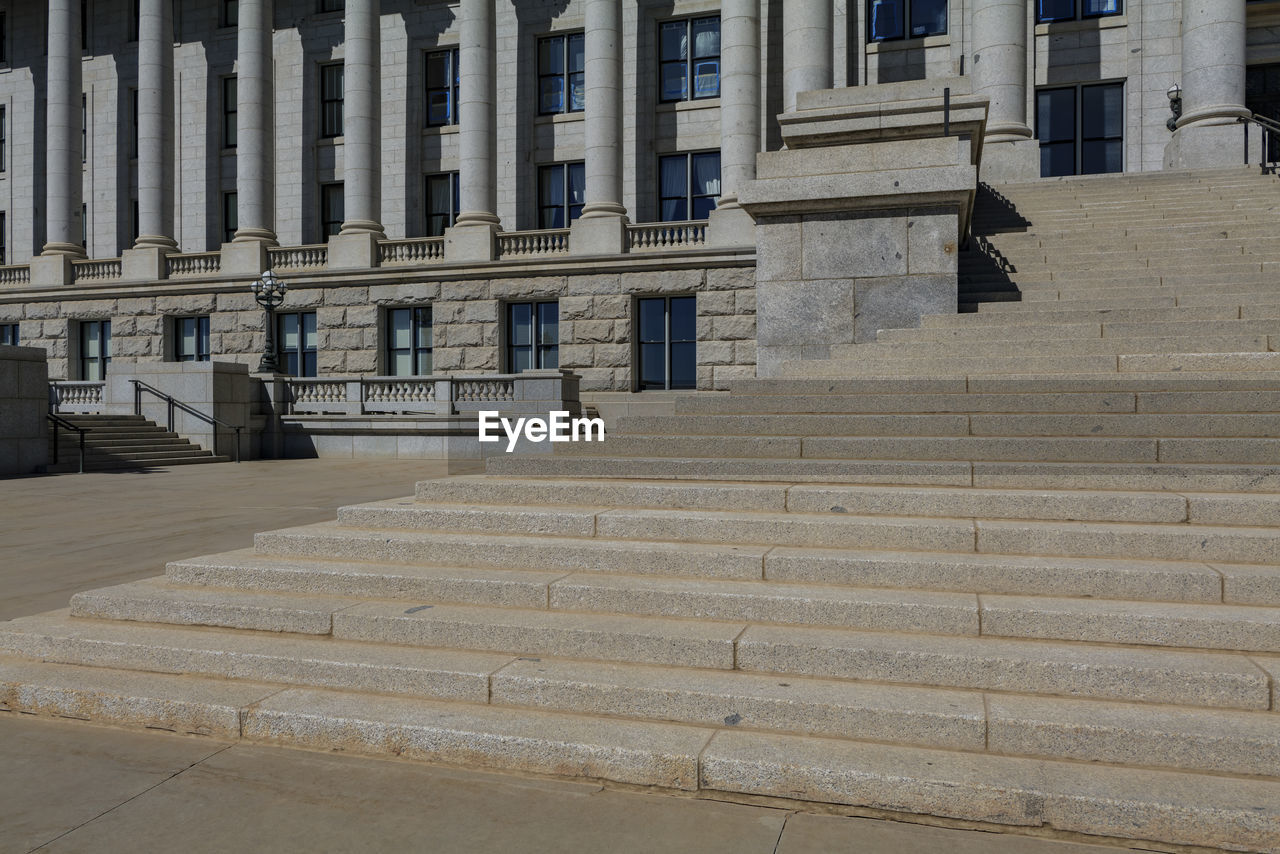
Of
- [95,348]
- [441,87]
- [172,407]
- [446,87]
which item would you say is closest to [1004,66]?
[446,87]

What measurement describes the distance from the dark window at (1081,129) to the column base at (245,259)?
25.0 metres

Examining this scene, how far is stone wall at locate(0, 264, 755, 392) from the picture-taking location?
26.0 metres

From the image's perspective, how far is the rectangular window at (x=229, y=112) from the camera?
3488 cm

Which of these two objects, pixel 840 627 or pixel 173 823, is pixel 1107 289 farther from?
pixel 173 823

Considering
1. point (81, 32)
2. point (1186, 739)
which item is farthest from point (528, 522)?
point (81, 32)

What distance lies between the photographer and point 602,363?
88.8ft

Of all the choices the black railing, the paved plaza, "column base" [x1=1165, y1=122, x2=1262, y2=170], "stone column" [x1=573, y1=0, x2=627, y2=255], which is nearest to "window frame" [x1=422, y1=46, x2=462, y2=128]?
"stone column" [x1=573, y1=0, x2=627, y2=255]

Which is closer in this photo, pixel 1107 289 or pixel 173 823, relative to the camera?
pixel 173 823

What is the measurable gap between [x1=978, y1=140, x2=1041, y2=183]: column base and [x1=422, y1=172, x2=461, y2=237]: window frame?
17.9 meters

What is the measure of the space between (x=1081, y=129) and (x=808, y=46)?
8.74 meters

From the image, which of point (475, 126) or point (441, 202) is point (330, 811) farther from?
point (441, 202)

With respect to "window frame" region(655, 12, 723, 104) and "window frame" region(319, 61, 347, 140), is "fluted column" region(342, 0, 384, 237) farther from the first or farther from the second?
"window frame" region(655, 12, 723, 104)

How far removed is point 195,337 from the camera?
3086cm

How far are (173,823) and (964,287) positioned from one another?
12253 millimetres
